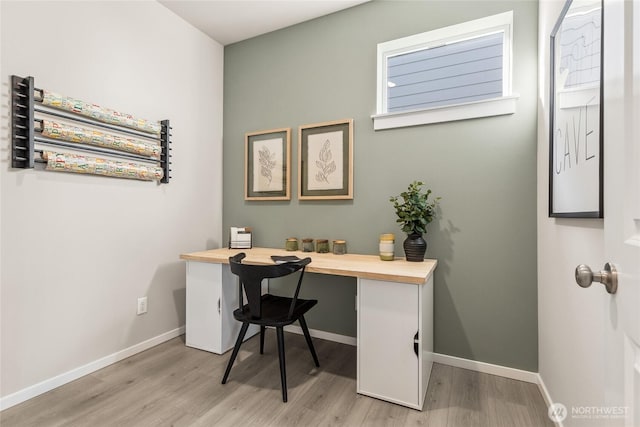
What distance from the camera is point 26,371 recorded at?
1702mm

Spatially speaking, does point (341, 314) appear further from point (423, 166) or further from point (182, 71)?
point (182, 71)

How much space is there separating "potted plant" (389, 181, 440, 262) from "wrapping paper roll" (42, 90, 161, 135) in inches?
75.0

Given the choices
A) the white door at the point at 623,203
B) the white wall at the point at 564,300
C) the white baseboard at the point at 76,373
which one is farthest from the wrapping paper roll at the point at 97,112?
the white wall at the point at 564,300

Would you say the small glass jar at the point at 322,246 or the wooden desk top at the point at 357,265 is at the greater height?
the small glass jar at the point at 322,246

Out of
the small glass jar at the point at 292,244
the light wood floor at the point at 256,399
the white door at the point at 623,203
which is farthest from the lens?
the small glass jar at the point at 292,244

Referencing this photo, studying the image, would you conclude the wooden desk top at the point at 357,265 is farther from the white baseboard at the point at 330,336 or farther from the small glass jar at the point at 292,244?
the white baseboard at the point at 330,336

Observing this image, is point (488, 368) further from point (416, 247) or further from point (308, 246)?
point (308, 246)

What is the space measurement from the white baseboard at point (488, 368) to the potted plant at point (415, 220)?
2.40ft

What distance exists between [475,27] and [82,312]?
10.3 ft

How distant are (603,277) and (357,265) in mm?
1302

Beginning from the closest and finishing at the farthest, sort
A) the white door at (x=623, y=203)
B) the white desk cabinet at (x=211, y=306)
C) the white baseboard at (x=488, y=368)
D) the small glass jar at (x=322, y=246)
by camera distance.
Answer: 1. the white door at (x=623, y=203)
2. the white baseboard at (x=488, y=368)
3. the white desk cabinet at (x=211, y=306)
4. the small glass jar at (x=322, y=246)

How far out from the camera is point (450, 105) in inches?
81.0

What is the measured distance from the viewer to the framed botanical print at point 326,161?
2.43 metres

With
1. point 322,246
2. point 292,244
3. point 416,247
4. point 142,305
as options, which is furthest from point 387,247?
point 142,305
